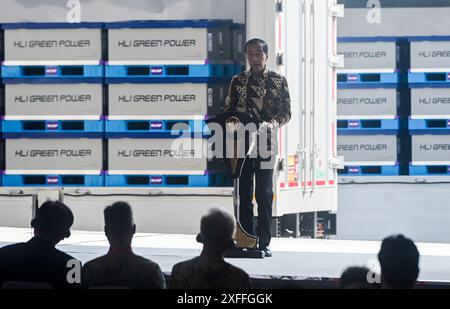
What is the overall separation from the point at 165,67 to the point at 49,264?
658 cm

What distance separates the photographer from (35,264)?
5.37 m

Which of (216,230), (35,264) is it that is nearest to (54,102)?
(35,264)

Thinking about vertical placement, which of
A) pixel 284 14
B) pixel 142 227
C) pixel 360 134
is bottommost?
pixel 142 227

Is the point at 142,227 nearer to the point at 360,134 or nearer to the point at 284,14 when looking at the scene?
the point at 284,14

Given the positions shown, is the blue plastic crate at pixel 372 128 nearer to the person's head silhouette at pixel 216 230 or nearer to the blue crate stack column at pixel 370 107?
the blue crate stack column at pixel 370 107

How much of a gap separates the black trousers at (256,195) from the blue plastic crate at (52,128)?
11.7 ft

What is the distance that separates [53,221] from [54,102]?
6.67 metres

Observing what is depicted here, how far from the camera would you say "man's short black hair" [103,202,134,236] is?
5176 mm

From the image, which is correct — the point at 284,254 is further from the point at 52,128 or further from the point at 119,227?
the point at 119,227

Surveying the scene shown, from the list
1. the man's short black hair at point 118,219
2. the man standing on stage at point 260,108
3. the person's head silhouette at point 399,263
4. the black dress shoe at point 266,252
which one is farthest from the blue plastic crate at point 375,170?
the person's head silhouette at point 399,263

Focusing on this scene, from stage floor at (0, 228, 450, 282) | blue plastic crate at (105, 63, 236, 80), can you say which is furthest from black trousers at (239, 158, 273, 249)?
blue plastic crate at (105, 63, 236, 80)
